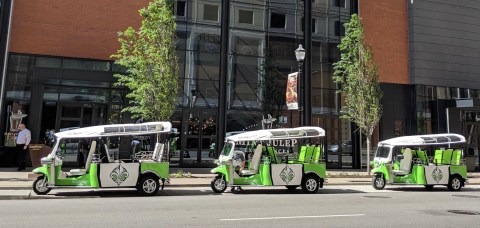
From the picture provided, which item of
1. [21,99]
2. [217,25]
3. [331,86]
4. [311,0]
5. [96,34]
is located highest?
[311,0]

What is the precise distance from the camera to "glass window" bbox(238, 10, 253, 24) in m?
23.3

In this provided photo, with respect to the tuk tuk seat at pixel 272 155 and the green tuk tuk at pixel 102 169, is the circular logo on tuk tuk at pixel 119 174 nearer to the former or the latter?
the green tuk tuk at pixel 102 169

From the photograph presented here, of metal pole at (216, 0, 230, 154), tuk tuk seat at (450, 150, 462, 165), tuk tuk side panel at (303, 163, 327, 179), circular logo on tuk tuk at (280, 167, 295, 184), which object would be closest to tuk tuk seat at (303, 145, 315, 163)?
tuk tuk side panel at (303, 163, 327, 179)

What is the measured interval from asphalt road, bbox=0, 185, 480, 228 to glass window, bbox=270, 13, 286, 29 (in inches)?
535

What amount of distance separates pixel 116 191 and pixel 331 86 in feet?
52.7

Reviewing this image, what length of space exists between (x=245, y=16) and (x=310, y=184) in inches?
511

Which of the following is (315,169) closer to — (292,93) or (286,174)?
(286,174)

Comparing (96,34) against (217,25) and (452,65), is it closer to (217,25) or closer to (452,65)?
(217,25)

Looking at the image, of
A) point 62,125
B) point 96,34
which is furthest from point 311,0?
point 62,125

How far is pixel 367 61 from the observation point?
825 inches

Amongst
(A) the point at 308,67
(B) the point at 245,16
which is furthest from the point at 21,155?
(A) the point at 308,67

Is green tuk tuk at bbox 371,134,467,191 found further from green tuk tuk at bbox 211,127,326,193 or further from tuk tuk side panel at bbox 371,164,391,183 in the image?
green tuk tuk at bbox 211,127,326,193

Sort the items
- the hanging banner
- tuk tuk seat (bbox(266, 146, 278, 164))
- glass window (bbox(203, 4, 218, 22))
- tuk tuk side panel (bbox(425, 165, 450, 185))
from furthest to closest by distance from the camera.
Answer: glass window (bbox(203, 4, 218, 22)) → the hanging banner → tuk tuk side panel (bbox(425, 165, 450, 185)) → tuk tuk seat (bbox(266, 146, 278, 164))

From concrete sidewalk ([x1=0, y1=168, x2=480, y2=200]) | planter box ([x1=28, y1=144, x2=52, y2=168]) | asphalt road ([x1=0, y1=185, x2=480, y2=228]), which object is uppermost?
planter box ([x1=28, y1=144, x2=52, y2=168])
